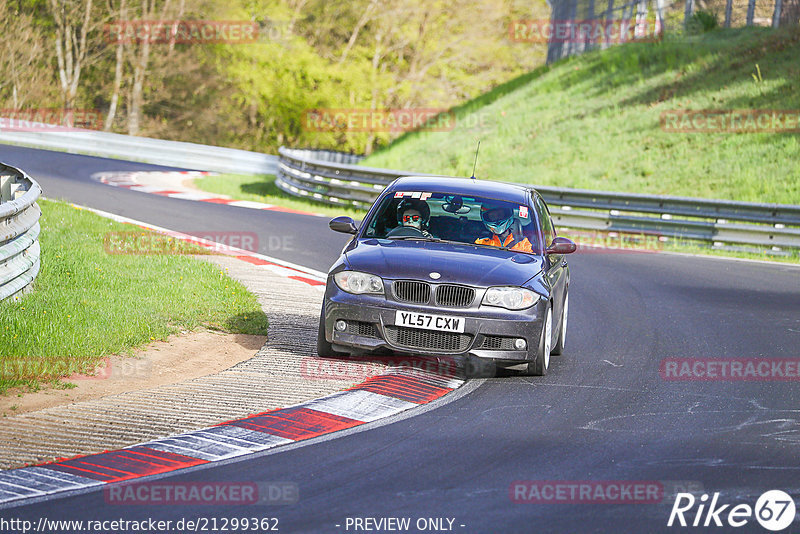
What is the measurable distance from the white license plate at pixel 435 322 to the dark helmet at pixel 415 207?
143 cm

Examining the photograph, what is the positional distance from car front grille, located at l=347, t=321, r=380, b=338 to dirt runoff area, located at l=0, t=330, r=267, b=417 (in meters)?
1.09

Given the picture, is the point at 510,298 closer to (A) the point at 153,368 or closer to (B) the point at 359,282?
(B) the point at 359,282

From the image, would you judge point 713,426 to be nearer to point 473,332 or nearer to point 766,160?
point 473,332

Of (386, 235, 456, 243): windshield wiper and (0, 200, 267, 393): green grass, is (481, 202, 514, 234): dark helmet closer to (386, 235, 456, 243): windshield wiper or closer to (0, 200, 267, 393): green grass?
(386, 235, 456, 243): windshield wiper

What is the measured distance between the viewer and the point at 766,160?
24922 mm

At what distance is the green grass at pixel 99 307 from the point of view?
27.2 feet

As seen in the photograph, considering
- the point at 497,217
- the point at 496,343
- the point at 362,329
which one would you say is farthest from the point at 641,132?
the point at 362,329

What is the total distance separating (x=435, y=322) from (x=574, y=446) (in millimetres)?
2002

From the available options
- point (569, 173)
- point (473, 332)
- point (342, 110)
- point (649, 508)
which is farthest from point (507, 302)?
point (342, 110)

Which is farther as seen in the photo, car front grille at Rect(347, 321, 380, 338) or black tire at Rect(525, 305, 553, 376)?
black tire at Rect(525, 305, 553, 376)

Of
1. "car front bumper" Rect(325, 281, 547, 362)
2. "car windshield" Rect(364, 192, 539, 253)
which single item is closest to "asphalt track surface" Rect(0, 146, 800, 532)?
"car front bumper" Rect(325, 281, 547, 362)

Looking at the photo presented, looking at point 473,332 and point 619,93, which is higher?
point 619,93

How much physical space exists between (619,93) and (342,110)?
2883cm

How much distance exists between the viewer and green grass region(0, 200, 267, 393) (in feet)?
27.2
